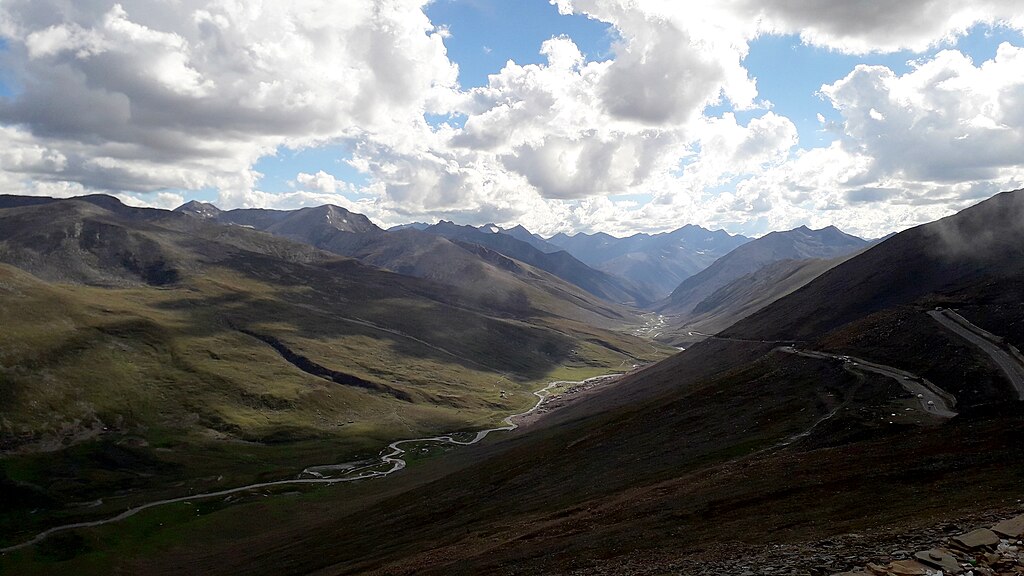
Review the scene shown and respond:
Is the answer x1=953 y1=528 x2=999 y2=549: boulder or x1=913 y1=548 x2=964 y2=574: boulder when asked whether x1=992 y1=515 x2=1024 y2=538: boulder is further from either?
x1=913 y1=548 x2=964 y2=574: boulder

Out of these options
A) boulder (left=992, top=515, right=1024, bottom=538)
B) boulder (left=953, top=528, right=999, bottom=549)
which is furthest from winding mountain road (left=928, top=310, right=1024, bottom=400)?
boulder (left=953, top=528, right=999, bottom=549)

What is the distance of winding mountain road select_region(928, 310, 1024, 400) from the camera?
8575cm

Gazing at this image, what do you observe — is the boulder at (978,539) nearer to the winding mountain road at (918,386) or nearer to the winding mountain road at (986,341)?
the winding mountain road at (918,386)

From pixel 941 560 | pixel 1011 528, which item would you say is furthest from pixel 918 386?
pixel 941 560

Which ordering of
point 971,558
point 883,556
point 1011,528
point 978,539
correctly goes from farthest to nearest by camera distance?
1. point 883,556
2. point 1011,528
3. point 978,539
4. point 971,558

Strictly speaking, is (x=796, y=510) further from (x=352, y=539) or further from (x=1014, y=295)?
(x=1014, y=295)

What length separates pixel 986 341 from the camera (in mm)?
106688

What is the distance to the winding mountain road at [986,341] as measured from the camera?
85750 mm

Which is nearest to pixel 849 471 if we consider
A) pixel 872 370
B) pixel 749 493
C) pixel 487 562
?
pixel 749 493

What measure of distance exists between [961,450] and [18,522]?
18569 cm

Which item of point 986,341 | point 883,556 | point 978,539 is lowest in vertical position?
point 883,556

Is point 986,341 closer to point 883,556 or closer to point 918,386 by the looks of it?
point 918,386

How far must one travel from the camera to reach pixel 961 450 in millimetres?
52625

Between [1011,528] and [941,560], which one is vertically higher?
[1011,528]
